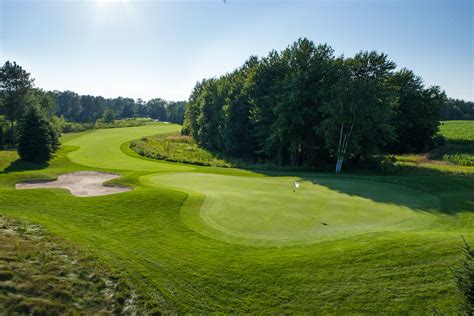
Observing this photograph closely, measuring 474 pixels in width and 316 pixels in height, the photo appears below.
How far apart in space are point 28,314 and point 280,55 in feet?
106

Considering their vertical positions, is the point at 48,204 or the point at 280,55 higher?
the point at 280,55

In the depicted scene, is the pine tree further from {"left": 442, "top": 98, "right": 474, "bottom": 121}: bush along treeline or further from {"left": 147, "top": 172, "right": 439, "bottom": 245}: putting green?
{"left": 442, "top": 98, "right": 474, "bottom": 121}: bush along treeline

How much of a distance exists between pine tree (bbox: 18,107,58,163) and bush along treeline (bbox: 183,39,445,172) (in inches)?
819

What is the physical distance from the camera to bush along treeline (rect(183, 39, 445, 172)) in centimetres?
2638

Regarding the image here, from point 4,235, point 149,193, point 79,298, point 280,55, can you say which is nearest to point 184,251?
point 79,298

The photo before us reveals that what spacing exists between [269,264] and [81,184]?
1618cm

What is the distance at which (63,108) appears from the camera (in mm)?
136875

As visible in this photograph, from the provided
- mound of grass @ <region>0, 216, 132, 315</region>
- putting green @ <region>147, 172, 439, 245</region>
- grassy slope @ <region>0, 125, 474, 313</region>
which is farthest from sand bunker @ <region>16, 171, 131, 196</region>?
mound of grass @ <region>0, 216, 132, 315</region>

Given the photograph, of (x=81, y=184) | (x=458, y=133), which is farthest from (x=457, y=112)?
(x=81, y=184)

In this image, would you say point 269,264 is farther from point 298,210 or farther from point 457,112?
point 457,112

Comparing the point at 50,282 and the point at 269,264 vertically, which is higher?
the point at 269,264

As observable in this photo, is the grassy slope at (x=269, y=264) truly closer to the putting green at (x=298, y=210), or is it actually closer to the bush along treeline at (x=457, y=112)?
the putting green at (x=298, y=210)

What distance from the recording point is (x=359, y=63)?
31328 mm

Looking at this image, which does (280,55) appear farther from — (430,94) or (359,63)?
(430,94)
